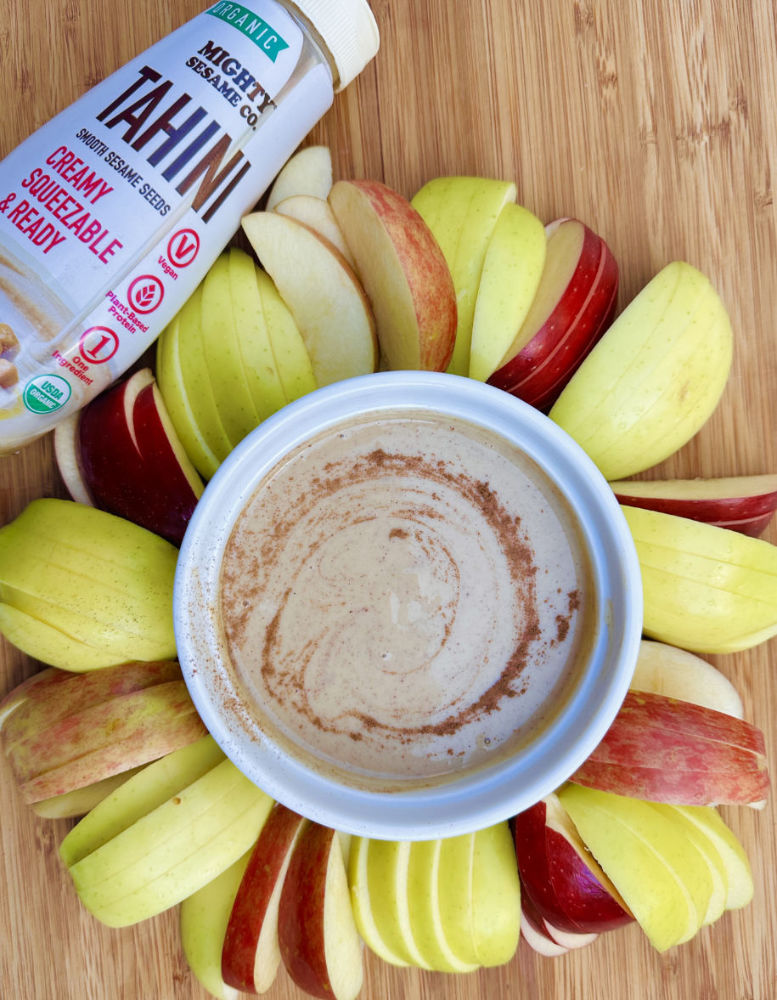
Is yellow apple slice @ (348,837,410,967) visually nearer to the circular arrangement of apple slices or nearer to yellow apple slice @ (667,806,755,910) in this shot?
the circular arrangement of apple slices

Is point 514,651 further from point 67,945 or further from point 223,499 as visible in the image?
point 67,945

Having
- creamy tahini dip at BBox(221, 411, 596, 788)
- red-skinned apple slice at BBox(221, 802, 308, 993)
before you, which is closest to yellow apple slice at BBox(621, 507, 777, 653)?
creamy tahini dip at BBox(221, 411, 596, 788)

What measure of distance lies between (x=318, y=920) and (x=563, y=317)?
2.08ft

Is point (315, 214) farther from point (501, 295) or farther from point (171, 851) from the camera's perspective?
point (171, 851)

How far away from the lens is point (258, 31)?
0.78 meters

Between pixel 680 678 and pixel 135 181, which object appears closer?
pixel 135 181

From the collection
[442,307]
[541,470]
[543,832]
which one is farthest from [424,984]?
[442,307]

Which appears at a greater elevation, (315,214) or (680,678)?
(315,214)

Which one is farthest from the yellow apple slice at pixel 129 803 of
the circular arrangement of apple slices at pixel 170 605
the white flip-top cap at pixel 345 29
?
the white flip-top cap at pixel 345 29

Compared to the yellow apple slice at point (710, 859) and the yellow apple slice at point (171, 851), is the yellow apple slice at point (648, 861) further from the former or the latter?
the yellow apple slice at point (171, 851)

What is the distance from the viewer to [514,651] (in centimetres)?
77

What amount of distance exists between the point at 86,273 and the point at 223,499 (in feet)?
0.79

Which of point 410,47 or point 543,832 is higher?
point 410,47

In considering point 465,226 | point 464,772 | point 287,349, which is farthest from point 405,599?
point 465,226
